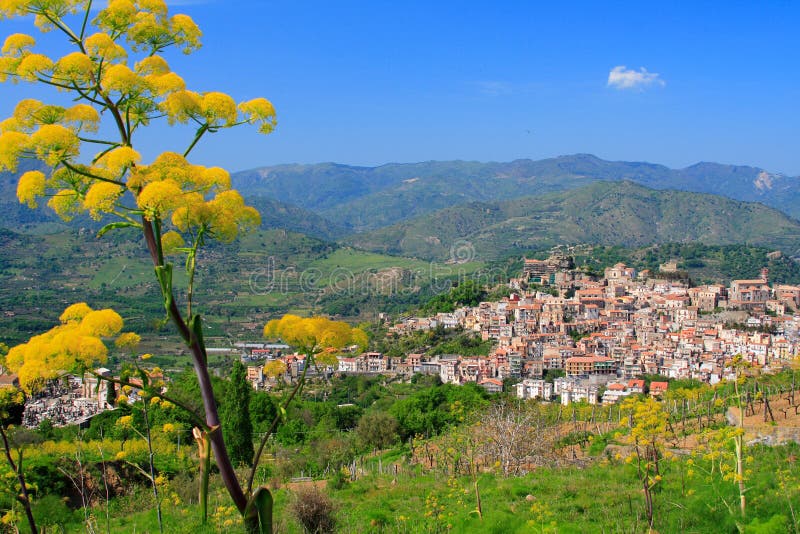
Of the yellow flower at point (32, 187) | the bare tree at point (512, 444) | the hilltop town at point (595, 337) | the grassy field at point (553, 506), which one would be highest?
the yellow flower at point (32, 187)

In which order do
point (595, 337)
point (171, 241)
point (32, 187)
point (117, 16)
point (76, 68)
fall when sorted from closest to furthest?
1. point (76, 68)
2. point (32, 187)
3. point (117, 16)
4. point (171, 241)
5. point (595, 337)

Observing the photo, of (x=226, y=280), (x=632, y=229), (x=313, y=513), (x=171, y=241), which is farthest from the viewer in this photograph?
(x=632, y=229)

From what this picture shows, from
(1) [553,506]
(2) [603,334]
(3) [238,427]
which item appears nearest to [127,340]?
(1) [553,506]

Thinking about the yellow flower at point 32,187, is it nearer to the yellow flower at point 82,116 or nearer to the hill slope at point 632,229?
the yellow flower at point 82,116

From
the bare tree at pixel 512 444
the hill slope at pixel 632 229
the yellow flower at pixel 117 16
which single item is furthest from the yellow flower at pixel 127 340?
the hill slope at pixel 632 229

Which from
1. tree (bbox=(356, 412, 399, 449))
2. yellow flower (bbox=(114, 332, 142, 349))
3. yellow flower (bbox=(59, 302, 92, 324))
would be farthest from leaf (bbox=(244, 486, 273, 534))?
tree (bbox=(356, 412, 399, 449))

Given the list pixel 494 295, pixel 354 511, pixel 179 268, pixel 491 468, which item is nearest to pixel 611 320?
pixel 494 295

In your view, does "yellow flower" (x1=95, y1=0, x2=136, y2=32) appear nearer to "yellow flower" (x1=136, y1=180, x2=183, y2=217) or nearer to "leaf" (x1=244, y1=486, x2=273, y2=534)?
"yellow flower" (x1=136, y1=180, x2=183, y2=217)

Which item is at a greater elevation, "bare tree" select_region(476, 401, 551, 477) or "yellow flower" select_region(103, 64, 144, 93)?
"yellow flower" select_region(103, 64, 144, 93)

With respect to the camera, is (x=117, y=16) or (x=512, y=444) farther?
(x=512, y=444)

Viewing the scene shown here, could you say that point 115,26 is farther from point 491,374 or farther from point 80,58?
point 491,374

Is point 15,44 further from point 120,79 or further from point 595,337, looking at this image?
point 595,337
